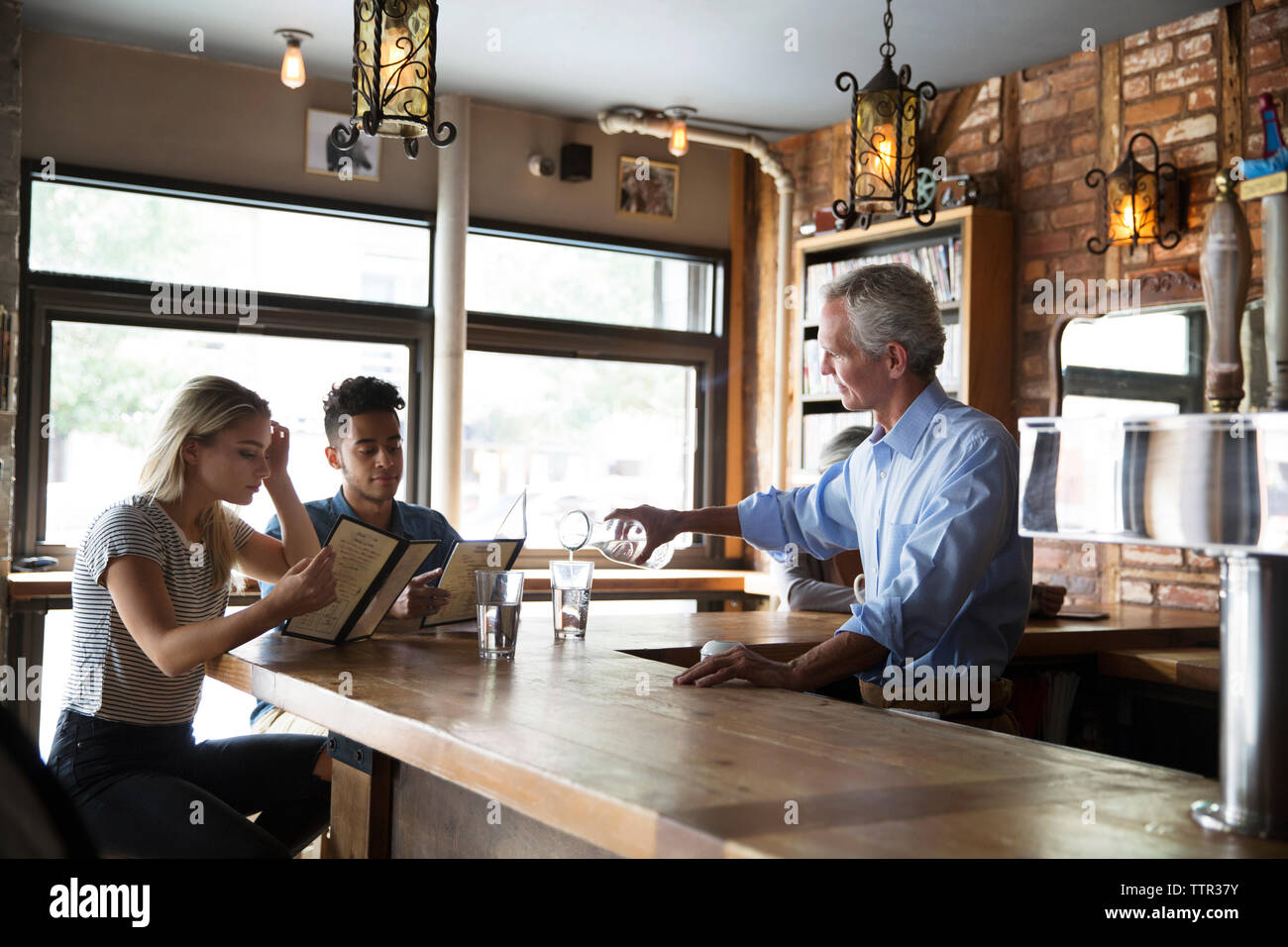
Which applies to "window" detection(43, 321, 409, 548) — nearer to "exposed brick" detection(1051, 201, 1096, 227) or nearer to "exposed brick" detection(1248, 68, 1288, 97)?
"exposed brick" detection(1051, 201, 1096, 227)

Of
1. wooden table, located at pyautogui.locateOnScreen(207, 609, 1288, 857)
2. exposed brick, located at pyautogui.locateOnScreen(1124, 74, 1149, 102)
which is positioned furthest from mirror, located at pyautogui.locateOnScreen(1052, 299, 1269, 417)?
wooden table, located at pyautogui.locateOnScreen(207, 609, 1288, 857)

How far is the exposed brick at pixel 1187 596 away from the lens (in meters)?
4.04

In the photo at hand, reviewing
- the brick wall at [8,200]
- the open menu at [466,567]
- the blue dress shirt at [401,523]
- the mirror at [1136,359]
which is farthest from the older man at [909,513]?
the brick wall at [8,200]

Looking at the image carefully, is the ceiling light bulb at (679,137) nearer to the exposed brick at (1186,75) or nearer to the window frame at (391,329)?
the window frame at (391,329)

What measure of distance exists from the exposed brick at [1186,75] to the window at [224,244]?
3114mm

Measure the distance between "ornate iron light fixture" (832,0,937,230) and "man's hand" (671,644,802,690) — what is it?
2.04m

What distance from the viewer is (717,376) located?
6.25m

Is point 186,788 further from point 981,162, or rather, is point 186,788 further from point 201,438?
point 981,162

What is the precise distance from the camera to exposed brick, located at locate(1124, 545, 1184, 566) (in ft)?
13.7

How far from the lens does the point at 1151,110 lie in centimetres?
434

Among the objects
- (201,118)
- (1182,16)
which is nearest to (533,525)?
(201,118)

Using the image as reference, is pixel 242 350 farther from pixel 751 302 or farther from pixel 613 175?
pixel 751 302

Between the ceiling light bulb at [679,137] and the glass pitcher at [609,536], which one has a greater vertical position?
the ceiling light bulb at [679,137]
